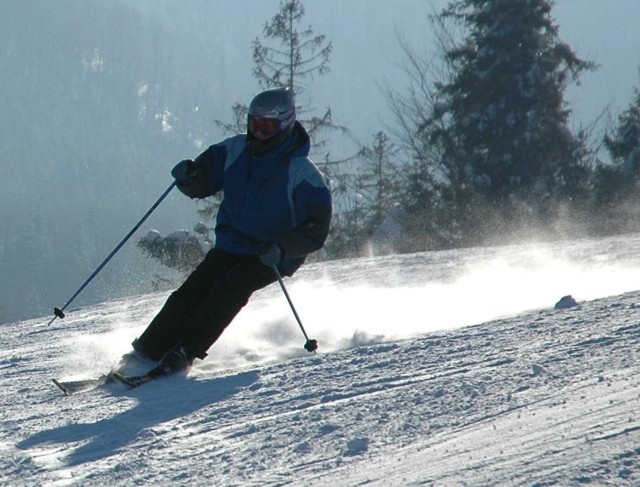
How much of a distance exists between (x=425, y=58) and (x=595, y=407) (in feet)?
106

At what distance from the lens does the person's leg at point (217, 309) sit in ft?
17.5

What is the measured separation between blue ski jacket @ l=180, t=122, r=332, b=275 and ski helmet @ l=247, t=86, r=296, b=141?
9 cm

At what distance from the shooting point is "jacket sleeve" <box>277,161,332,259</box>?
544 centimetres

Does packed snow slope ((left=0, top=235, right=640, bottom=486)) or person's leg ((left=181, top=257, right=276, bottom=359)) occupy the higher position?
person's leg ((left=181, top=257, right=276, bottom=359))

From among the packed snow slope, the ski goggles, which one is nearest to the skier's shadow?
the packed snow slope

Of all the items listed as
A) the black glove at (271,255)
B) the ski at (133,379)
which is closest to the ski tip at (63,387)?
the ski at (133,379)

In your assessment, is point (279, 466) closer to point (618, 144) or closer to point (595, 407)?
point (595, 407)

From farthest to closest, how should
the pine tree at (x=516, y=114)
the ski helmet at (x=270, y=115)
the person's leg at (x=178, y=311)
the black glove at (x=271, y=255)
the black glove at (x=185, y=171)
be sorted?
the pine tree at (x=516, y=114)
the black glove at (x=185, y=171)
the ski helmet at (x=270, y=115)
the person's leg at (x=178, y=311)
the black glove at (x=271, y=255)

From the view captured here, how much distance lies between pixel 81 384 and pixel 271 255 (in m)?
1.17

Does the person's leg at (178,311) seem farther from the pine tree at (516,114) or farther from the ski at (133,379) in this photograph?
the pine tree at (516,114)

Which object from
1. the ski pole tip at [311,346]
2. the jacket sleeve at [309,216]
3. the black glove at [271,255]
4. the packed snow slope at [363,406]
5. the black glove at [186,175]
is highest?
the black glove at [186,175]

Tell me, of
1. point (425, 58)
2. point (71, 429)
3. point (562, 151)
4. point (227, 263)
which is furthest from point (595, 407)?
point (425, 58)

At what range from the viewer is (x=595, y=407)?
352 centimetres

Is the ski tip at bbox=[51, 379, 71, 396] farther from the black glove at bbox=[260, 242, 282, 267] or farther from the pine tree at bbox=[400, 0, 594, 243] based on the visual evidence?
the pine tree at bbox=[400, 0, 594, 243]
